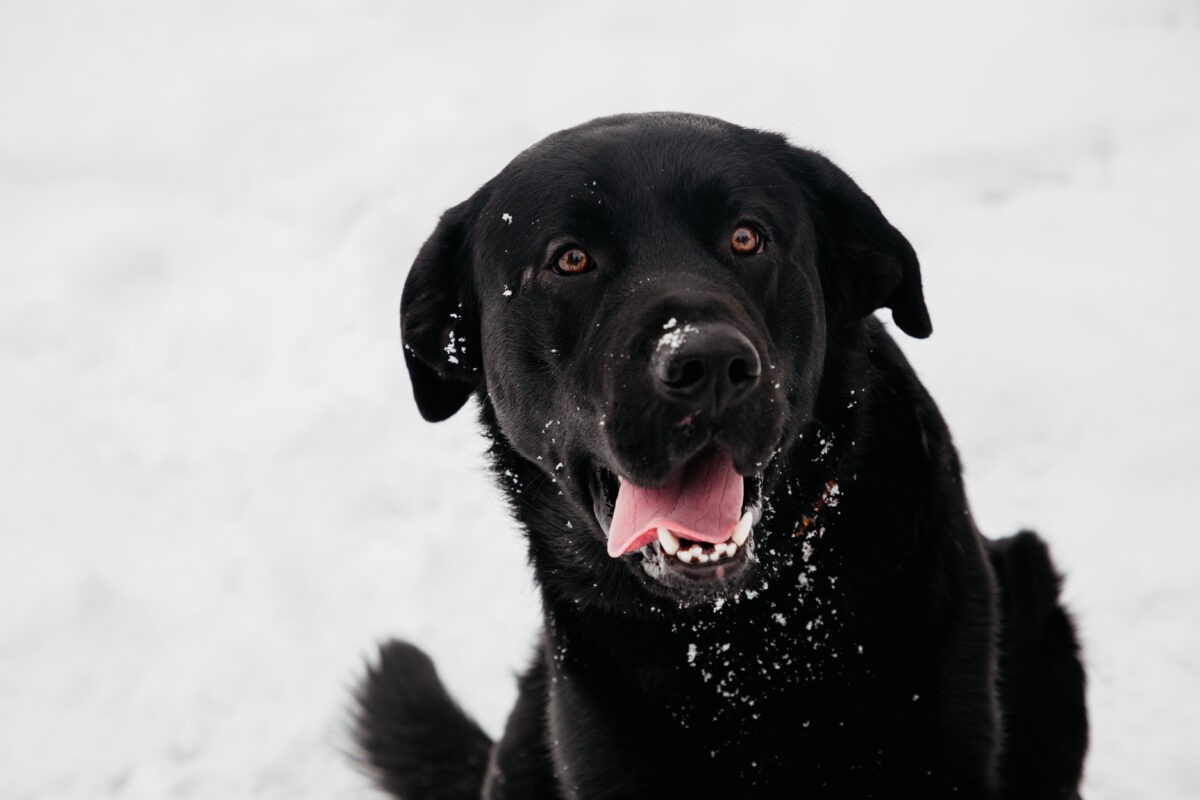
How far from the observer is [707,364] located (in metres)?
2.03

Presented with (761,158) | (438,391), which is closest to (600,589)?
(438,391)

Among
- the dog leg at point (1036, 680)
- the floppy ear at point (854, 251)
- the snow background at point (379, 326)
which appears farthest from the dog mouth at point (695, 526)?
the dog leg at point (1036, 680)

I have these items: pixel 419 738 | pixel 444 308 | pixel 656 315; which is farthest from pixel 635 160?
pixel 419 738

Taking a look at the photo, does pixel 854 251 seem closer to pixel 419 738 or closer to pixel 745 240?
pixel 745 240

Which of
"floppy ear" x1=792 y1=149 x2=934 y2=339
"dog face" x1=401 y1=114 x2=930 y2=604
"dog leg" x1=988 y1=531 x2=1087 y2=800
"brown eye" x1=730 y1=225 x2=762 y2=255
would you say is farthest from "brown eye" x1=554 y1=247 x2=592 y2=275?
"dog leg" x1=988 y1=531 x2=1087 y2=800

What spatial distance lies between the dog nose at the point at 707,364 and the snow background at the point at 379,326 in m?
1.30

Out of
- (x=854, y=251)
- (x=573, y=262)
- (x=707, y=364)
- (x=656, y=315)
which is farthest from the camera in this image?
(x=854, y=251)

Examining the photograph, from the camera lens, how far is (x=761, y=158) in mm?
2627

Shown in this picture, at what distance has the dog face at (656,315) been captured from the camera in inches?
84.6

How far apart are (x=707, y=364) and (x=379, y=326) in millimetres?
3638

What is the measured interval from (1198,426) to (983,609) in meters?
2.07

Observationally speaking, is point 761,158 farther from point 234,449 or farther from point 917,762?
point 234,449

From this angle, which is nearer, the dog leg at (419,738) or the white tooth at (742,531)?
the white tooth at (742,531)

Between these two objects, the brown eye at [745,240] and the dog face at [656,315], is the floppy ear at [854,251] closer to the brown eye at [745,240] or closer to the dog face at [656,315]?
the dog face at [656,315]
